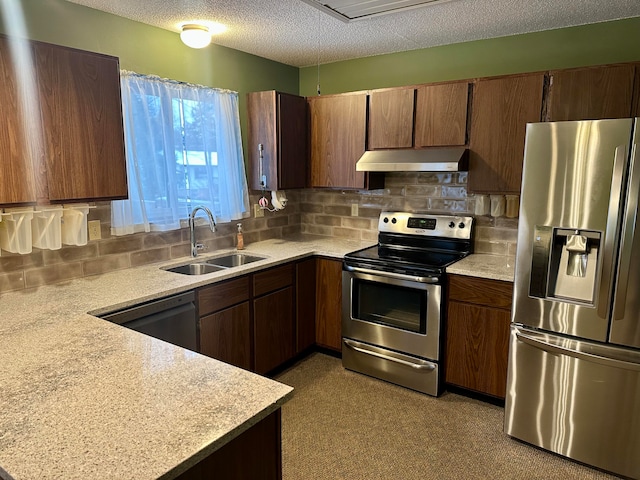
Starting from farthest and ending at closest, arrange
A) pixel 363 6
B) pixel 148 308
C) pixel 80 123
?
pixel 363 6 < pixel 148 308 < pixel 80 123

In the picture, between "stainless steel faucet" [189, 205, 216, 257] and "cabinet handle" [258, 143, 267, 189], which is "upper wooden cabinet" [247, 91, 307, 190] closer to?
"cabinet handle" [258, 143, 267, 189]

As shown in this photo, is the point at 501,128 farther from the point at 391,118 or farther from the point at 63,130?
the point at 63,130

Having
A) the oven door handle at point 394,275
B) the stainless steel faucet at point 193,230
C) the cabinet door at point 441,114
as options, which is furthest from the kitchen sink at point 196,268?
the cabinet door at point 441,114

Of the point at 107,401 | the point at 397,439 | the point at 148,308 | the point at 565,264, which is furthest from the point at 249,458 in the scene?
the point at 565,264

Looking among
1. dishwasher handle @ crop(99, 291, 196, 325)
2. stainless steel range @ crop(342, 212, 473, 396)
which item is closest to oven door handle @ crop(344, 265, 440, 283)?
stainless steel range @ crop(342, 212, 473, 396)

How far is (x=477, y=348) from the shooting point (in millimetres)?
2760

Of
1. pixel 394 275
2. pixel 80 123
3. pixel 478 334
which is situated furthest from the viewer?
pixel 394 275

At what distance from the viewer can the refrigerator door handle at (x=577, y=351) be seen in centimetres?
205

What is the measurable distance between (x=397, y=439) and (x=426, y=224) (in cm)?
159

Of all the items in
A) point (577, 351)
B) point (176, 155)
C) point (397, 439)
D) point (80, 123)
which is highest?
point (80, 123)

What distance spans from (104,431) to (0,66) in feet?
5.20

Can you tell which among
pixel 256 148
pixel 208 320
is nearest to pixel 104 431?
pixel 208 320

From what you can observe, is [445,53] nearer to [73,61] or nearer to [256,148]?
[256,148]

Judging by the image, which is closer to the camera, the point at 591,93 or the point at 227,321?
the point at 591,93
